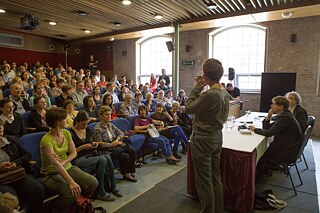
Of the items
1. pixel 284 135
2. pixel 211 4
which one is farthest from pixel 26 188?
pixel 211 4

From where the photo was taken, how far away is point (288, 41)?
22.1ft

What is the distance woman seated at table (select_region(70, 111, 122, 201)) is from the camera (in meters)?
2.71

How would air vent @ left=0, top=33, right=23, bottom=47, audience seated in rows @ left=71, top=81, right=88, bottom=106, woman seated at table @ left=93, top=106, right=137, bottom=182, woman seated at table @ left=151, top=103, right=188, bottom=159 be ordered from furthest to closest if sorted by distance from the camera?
air vent @ left=0, top=33, right=23, bottom=47 < audience seated in rows @ left=71, top=81, right=88, bottom=106 < woman seated at table @ left=151, top=103, right=188, bottom=159 < woman seated at table @ left=93, top=106, right=137, bottom=182

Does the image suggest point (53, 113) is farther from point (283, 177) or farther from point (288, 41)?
point (288, 41)

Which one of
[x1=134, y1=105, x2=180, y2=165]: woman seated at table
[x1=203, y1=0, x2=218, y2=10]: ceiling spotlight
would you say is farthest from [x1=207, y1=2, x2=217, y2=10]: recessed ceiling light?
[x1=134, y1=105, x2=180, y2=165]: woman seated at table

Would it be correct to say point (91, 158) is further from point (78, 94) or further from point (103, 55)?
point (103, 55)

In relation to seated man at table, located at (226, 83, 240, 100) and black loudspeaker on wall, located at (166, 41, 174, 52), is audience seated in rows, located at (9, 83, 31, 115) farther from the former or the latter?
seated man at table, located at (226, 83, 240, 100)

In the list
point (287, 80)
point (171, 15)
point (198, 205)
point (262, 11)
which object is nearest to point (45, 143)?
point (198, 205)

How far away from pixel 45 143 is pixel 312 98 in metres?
6.77

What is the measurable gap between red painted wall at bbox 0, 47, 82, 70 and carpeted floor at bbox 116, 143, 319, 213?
8.90m

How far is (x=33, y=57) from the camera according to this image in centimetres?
1012

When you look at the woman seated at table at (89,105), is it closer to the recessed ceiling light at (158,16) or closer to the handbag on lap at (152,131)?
the handbag on lap at (152,131)

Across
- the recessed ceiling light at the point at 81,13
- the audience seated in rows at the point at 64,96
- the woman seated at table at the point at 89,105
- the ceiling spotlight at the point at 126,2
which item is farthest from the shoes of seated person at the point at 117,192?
the recessed ceiling light at the point at 81,13

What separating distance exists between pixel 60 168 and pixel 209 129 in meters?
1.40
